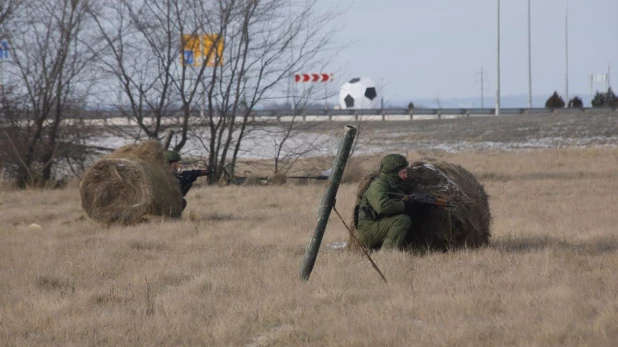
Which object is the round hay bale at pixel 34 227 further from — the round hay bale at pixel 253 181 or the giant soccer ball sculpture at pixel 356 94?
the giant soccer ball sculpture at pixel 356 94

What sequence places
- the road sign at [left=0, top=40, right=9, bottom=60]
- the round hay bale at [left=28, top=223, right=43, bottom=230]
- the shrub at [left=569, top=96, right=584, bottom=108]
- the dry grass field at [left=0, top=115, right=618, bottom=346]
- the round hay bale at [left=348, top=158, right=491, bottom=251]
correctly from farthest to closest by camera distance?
1. the shrub at [left=569, top=96, right=584, bottom=108]
2. the road sign at [left=0, top=40, right=9, bottom=60]
3. the round hay bale at [left=28, top=223, right=43, bottom=230]
4. the round hay bale at [left=348, top=158, right=491, bottom=251]
5. the dry grass field at [left=0, top=115, right=618, bottom=346]

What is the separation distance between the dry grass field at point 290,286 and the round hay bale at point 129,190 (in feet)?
1.04

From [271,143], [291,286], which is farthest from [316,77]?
[291,286]

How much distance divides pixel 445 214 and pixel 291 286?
2.76 meters

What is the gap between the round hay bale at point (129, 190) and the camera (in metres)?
15.0

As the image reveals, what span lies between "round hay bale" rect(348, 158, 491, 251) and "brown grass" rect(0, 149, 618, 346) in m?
0.35

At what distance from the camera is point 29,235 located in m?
14.2

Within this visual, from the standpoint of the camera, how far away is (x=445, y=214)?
1115cm

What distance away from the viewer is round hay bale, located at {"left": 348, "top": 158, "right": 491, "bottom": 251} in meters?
11.2

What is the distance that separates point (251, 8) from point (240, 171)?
5.36 metres

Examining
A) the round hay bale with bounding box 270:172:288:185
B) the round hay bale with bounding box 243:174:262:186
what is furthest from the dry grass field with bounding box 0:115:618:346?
the round hay bale with bounding box 270:172:288:185

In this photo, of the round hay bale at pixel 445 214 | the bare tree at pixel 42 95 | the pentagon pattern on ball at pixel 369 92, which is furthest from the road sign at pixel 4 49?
the pentagon pattern on ball at pixel 369 92

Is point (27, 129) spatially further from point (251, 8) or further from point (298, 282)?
point (298, 282)

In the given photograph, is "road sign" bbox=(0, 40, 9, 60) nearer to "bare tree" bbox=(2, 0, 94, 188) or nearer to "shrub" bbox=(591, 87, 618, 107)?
"bare tree" bbox=(2, 0, 94, 188)
